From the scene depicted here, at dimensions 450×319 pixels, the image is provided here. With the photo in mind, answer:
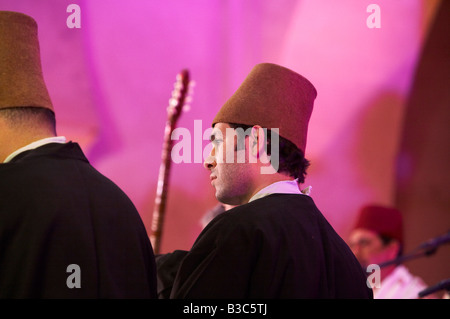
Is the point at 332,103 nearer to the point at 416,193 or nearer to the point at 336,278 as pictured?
the point at 416,193

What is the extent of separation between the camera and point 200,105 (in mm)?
4730

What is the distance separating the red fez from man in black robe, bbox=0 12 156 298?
9.05 ft

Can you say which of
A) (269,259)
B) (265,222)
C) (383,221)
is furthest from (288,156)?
(383,221)

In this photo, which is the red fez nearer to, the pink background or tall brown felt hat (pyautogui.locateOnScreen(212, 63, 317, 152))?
the pink background

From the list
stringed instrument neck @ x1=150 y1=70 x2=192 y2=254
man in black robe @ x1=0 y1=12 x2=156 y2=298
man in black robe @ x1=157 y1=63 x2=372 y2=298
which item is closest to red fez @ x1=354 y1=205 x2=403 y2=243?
stringed instrument neck @ x1=150 y1=70 x2=192 y2=254

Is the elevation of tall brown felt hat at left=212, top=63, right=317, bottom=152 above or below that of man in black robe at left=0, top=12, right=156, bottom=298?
above

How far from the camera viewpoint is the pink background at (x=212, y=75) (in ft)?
14.4

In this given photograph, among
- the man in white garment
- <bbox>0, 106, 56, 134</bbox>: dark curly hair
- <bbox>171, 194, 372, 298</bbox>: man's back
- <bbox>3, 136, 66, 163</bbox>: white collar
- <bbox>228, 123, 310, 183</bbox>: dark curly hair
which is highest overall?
<bbox>0, 106, 56, 134</bbox>: dark curly hair

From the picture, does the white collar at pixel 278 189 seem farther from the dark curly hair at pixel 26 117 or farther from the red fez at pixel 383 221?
the red fez at pixel 383 221

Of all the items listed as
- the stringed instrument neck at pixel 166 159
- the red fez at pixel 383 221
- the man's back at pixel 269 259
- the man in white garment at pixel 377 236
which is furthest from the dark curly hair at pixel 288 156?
the red fez at pixel 383 221

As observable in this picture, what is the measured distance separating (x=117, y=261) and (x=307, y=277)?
1.98ft

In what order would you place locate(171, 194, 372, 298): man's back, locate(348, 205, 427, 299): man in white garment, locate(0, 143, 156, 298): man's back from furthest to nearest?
locate(348, 205, 427, 299): man in white garment < locate(171, 194, 372, 298): man's back < locate(0, 143, 156, 298): man's back

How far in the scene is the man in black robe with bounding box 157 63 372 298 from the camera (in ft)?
6.07

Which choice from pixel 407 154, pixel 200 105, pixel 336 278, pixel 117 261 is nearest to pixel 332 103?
pixel 407 154
